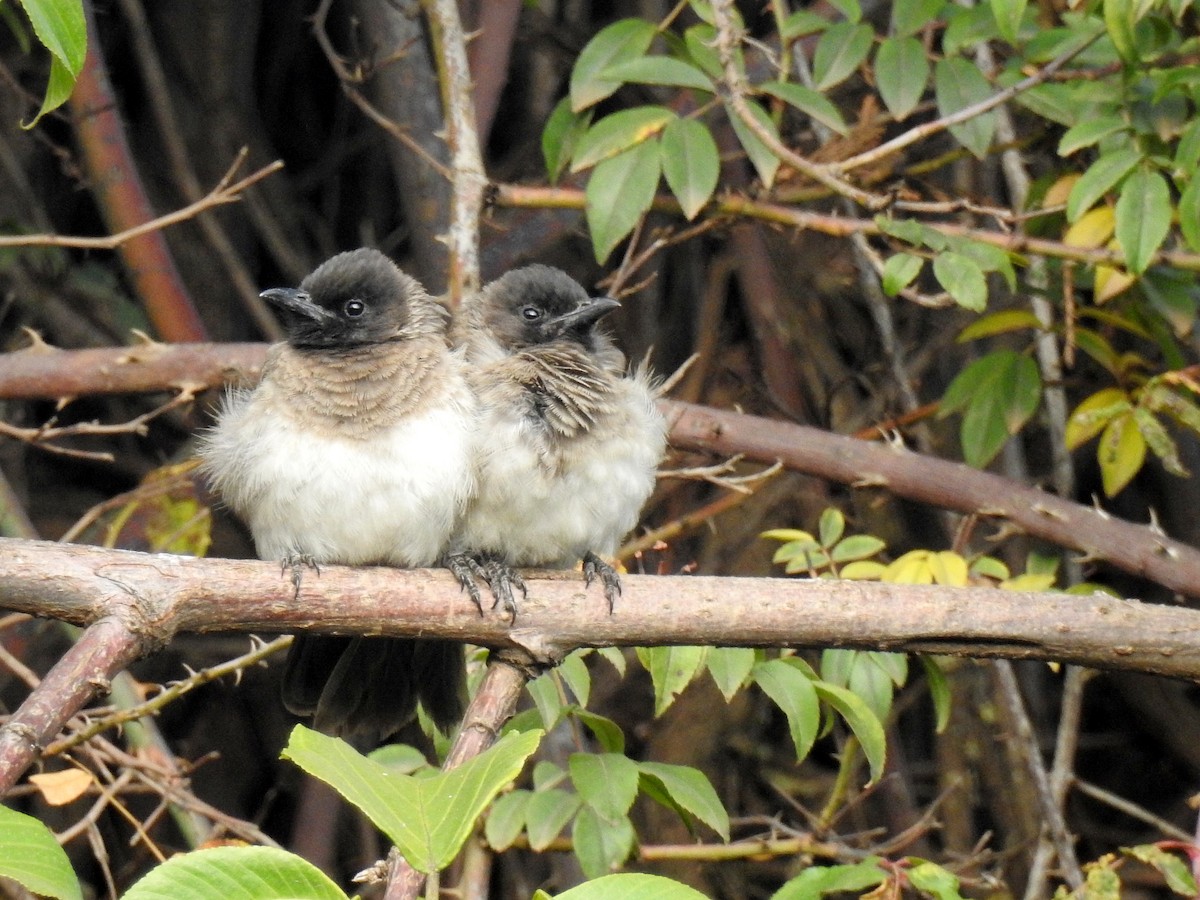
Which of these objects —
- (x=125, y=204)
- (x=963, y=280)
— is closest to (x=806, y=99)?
(x=963, y=280)

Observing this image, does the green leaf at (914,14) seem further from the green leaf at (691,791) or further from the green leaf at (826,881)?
the green leaf at (826,881)

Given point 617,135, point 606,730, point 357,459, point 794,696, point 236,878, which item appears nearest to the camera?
point 236,878

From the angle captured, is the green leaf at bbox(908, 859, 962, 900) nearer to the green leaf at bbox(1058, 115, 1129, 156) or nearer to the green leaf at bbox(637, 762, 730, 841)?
the green leaf at bbox(637, 762, 730, 841)

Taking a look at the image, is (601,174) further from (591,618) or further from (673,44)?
(591,618)

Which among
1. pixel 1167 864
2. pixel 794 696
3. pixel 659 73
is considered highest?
pixel 659 73

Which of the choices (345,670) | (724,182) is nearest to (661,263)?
(724,182)

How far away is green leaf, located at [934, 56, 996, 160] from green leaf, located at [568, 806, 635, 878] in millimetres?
1601

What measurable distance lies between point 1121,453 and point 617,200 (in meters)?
1.20

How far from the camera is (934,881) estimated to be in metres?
2.15

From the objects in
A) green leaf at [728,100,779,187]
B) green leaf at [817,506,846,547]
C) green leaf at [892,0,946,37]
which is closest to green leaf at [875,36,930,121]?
green leaf at [892,0,946,37]

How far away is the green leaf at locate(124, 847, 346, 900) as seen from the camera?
1163 millimetres

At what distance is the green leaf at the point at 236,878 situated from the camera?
1.16 metres

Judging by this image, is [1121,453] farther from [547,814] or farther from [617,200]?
[547,814]

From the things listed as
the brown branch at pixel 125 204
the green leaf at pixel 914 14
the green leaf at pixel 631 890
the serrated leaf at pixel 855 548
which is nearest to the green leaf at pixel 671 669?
the serrated leaf at pixel 855 548
